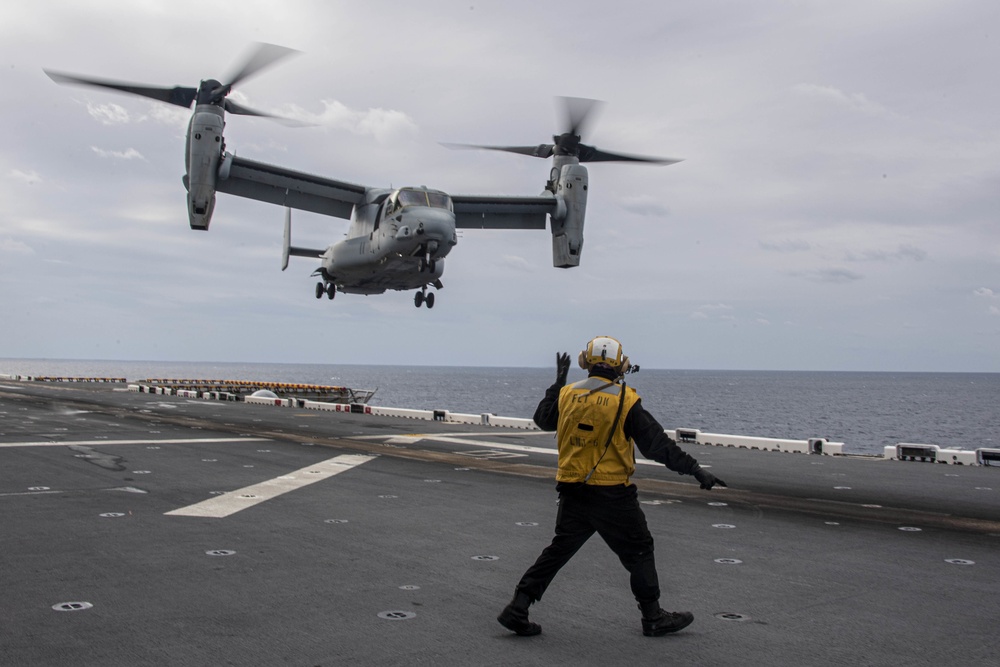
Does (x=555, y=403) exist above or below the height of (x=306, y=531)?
above

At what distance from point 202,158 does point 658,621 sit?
78.0ft

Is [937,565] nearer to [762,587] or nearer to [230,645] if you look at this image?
[762,587]

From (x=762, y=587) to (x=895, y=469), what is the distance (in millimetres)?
11052

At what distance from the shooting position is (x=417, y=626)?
550 centimetres

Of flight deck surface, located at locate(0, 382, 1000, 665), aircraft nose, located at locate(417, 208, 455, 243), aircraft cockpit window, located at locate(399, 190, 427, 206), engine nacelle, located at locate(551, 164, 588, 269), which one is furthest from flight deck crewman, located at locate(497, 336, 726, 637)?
engine nacelle, located at locate(551, 164, 588, 269)

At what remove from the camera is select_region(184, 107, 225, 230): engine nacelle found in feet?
83.1

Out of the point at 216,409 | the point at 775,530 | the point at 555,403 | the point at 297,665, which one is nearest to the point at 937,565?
the point at 775,530

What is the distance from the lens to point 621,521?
5.48 metres

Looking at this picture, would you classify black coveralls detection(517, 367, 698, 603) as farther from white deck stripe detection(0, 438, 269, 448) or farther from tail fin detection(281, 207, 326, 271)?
tail fin detection(281, 207, 326, 271)

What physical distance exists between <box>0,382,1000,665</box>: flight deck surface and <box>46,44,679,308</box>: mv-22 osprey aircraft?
13181 mm

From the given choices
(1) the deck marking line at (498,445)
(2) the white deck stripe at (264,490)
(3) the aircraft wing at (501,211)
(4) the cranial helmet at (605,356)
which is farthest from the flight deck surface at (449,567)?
(3) the aircraft wing at (501,211)

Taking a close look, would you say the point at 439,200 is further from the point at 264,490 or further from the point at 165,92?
the point at 264,490

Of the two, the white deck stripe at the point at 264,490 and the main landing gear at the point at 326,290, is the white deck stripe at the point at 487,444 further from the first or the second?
the main landing gear at the point at 326,290

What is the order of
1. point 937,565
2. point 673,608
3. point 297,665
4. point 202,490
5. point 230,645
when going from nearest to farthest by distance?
point 297,665, point 230,645, point 673,608, point 937,565, point 202,490
